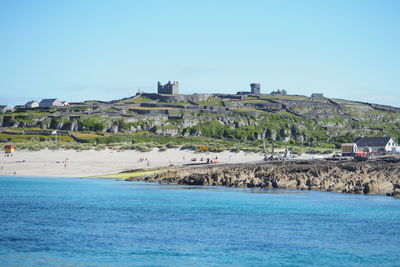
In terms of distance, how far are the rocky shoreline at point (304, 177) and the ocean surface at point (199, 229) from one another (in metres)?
2.93

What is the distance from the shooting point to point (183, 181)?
64938mm

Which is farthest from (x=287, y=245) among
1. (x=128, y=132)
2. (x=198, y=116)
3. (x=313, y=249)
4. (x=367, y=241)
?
(x=198, y=116)

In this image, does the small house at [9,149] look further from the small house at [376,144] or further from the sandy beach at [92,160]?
the small house at [376,144]

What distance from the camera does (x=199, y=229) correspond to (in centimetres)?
3272

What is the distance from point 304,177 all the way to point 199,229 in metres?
27.3

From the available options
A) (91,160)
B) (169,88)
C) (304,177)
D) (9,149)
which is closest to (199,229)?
(304,177)

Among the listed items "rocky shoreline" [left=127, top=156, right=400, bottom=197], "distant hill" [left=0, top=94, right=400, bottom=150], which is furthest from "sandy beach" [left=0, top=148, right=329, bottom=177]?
"distant hill" [left=0, top=94, right=400, bottom=150]

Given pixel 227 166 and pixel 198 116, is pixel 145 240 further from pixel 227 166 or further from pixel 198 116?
pixel 198 116

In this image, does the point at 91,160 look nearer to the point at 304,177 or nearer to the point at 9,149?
the point at 9,149

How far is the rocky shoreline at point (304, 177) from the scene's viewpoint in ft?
171

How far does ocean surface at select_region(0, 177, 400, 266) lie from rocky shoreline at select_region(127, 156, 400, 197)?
2934mm

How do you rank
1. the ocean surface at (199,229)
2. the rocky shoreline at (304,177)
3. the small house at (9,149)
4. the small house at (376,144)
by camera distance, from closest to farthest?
the ocean surface at (199,229), the rocky shoreline at (304,177), the small house at (9,149), the small house at (376,144)

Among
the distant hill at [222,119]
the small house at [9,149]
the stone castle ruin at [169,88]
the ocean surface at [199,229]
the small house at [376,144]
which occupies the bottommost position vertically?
the ocean surface at [199,229]

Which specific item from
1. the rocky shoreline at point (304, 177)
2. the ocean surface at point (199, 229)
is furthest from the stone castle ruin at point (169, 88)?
the ocean surface at point (199, 229)
